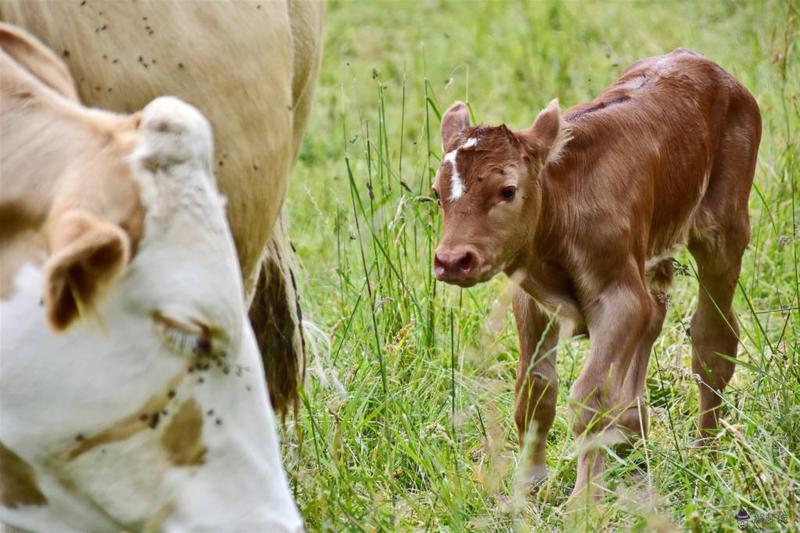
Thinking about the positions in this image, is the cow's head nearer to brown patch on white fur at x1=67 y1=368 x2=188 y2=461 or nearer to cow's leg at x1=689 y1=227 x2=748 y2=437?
cow's leg at x1=689 y1=227 x2=748 y2=437

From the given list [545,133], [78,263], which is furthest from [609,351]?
[78,263]

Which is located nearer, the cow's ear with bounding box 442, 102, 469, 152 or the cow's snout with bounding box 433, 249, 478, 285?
the cow's snout with bounding box 433, 249, 478, 285

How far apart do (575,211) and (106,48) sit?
1426 mm

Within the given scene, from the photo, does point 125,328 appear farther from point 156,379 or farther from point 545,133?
point 545,133

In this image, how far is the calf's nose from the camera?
11.2 feet

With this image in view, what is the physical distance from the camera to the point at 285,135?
10.5ft

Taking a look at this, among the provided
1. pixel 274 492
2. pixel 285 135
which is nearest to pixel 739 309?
pixel 285 135

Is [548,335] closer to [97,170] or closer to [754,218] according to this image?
[97,170]

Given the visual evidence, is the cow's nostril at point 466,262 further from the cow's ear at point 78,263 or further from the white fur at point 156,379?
the cow's ear at point 78,263

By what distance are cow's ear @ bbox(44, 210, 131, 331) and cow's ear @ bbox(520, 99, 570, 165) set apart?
152cm

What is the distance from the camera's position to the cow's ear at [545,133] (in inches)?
145

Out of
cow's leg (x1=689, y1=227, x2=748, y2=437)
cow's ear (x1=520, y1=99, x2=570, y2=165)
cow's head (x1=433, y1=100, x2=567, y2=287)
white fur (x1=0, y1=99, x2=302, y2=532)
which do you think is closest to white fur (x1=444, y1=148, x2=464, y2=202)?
cow's head (x1=433, y1=100, x2=567, y2=287)

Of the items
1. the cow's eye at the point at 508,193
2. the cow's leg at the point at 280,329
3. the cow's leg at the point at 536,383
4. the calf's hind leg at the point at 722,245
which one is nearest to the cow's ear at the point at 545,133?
the cow's eye at the point at 508,193

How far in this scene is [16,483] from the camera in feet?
9.29
